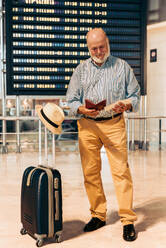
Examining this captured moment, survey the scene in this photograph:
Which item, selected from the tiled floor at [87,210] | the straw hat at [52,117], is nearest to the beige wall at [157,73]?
the tiled floor at [87,210]

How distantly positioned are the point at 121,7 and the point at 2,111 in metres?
3.67

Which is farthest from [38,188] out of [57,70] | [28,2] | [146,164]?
[28,2]

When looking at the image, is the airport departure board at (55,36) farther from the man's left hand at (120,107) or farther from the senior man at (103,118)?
the man's left hand at (120,107)

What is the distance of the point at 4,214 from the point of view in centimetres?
322

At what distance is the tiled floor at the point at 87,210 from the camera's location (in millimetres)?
2516

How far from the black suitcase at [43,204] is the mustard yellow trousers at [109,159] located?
38cm

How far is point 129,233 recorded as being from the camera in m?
2.54

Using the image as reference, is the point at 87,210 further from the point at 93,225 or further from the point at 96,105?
the point at 96,105

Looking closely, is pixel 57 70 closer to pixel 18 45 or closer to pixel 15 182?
pixel 18 45

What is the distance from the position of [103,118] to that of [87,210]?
1.06 metres

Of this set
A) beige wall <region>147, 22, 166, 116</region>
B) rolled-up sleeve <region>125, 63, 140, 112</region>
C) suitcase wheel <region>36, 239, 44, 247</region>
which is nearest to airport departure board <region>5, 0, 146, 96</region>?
beige wall <region>147, 22, 166, 116</region>

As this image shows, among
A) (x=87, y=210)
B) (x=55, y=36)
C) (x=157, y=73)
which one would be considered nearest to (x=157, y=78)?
(x=157, y=73)

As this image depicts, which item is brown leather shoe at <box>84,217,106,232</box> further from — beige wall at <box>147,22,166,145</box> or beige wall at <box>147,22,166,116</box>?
beige wall at <box>147,22,166,116</box>

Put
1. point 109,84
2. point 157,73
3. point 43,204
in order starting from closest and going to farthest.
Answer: point 43,204
point 109,84
point 157,73
